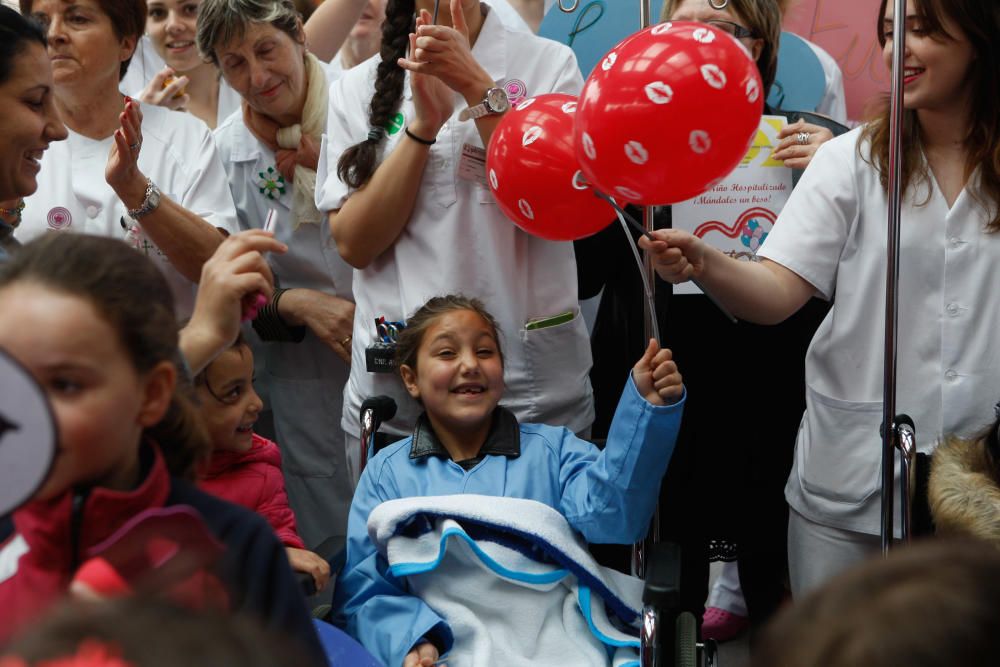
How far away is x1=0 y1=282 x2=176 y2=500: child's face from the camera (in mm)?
1124

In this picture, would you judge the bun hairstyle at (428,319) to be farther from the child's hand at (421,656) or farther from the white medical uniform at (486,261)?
the child's hand at (421,656)

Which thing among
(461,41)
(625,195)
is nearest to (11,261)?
(625,195)

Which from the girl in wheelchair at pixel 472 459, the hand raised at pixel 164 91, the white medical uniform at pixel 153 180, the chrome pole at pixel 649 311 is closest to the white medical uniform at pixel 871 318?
the chrome pole at pixel 649 311

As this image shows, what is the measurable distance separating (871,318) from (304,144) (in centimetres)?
169

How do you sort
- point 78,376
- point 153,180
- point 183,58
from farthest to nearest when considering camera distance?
point 183,58
point 153,180
point 78,376

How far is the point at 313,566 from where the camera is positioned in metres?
2.34

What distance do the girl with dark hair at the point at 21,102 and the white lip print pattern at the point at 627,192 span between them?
103cm

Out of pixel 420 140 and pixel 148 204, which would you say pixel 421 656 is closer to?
pixel 420 140

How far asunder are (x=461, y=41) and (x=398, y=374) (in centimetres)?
79

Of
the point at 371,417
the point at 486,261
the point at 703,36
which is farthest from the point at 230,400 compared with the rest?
the point at 703,36

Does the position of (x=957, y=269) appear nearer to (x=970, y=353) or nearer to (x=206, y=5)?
(x=970, y=353)

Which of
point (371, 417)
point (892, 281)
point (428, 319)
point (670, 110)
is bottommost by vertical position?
point (371, 417)

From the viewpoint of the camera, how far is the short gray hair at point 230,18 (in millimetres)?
3049

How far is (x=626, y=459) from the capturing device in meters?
2.26
